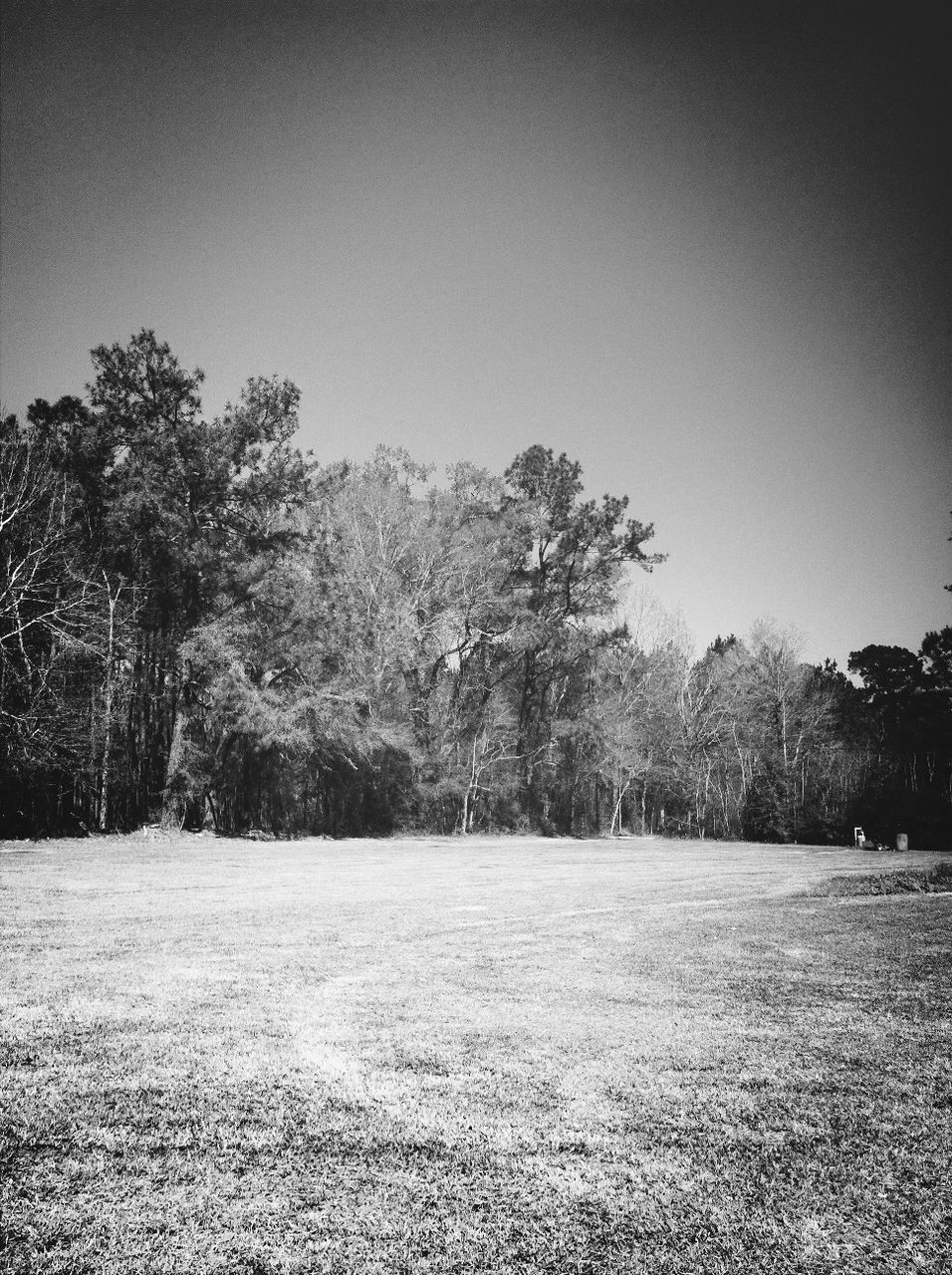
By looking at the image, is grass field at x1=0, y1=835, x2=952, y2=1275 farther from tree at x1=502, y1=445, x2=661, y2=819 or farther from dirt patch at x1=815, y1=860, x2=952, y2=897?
tree at x1=502, y1=445, x2=661, y2=819

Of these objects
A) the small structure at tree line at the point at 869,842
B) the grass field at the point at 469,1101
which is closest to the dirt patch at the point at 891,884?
the grass field at the point at 469,1101

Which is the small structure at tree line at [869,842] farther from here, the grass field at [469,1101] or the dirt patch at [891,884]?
the grass field at [469,1101]

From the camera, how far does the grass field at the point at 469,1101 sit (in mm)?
1982

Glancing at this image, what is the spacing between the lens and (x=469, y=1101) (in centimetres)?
285

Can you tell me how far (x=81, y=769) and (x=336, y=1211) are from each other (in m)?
18.4

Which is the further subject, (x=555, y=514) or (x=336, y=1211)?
(x=555, y=514)

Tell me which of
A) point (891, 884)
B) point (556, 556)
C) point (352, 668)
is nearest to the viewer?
point (891, 884)

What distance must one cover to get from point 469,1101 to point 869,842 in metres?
27.2

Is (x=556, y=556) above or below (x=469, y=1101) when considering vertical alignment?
above

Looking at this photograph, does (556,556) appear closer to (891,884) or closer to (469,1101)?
(891,884)

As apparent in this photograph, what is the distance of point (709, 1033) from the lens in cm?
372

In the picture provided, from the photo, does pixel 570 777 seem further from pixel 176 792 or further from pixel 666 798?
pixel 176 792

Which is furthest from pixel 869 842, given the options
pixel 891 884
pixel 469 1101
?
pixel 469 1101

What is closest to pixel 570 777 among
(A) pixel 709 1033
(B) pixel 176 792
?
(B) pixel 176 792
